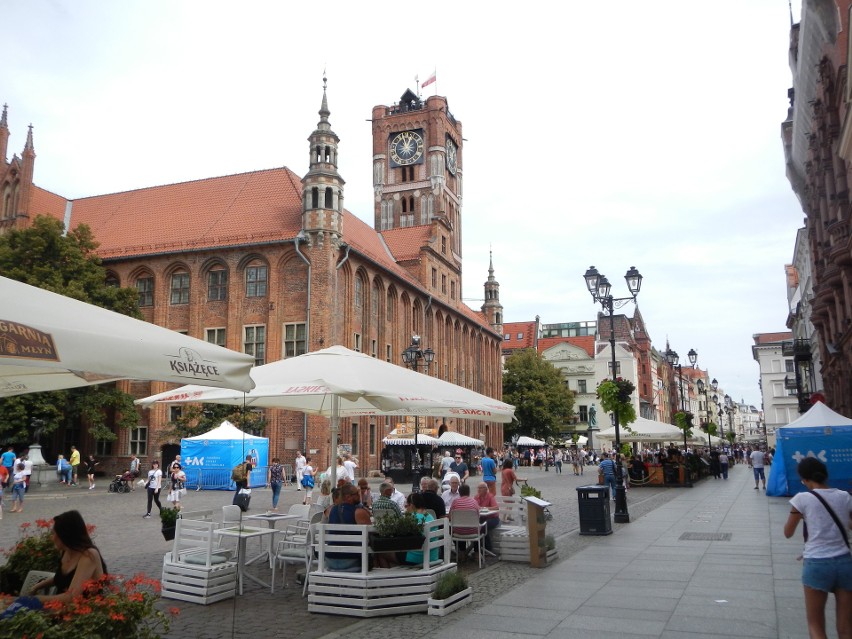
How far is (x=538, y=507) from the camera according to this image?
10.7 m

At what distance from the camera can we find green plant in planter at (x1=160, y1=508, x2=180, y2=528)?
926 cm

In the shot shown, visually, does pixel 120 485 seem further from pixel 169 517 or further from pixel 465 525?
pixel 465 525

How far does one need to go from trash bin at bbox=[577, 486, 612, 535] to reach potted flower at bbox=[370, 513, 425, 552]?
22.9 feet

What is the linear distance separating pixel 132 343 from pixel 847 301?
2543cm

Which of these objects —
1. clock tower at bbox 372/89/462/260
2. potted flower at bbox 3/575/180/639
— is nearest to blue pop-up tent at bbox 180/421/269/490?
potted flower at bbox 3/575/180/639

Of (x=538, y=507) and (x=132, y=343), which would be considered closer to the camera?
(x=132, y=343)

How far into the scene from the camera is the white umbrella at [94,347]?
4.40m

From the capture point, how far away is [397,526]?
317 inches

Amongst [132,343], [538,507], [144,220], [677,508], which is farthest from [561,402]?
[132,343]

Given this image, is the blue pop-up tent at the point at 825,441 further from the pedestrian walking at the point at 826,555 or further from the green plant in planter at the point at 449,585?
the pedestrian walking at the point at 826,555

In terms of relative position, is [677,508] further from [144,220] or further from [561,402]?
[561,402]

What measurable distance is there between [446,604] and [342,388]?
2.76 meters

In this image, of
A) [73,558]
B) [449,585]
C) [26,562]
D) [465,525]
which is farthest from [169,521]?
[73,558]

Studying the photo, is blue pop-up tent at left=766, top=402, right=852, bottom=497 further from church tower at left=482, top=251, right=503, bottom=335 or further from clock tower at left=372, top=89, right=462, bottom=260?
church tower at left=482, top=251, right=503, bottom=335
